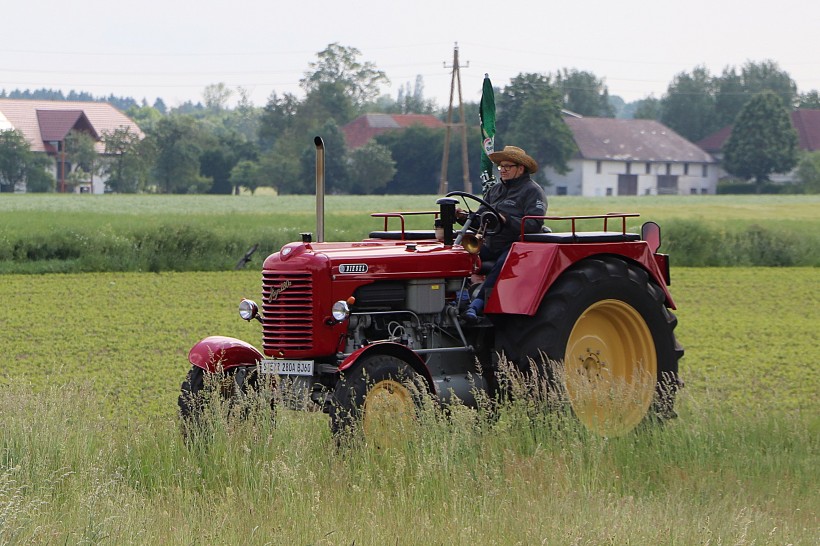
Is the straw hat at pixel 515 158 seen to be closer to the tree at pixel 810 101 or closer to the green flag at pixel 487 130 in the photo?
the green flag at pixel 487 130

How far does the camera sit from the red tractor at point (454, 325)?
743cm

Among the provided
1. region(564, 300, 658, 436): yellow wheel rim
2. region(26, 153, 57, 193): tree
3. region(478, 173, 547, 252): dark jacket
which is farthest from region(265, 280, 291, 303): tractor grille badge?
region(26, 153, 57, 193): tree

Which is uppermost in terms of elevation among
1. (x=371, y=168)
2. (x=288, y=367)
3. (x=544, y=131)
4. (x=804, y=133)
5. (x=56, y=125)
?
(x=56, y=125)

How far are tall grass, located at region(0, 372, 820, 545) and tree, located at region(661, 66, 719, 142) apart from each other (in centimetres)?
8753

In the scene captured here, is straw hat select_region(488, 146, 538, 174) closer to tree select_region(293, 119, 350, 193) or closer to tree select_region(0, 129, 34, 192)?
tree select_region(293, 119, 350, 193)

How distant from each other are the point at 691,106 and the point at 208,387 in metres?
90.6

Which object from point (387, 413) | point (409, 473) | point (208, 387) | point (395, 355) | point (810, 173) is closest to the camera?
point (409, 473)

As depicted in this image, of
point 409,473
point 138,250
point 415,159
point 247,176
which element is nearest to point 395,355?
point 409,473

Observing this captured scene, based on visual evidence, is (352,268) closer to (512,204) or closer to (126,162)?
(512,204)

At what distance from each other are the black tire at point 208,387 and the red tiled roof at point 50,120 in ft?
227

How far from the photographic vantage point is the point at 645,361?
8469mm

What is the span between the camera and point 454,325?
809 cm

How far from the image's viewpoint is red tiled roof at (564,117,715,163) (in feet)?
265

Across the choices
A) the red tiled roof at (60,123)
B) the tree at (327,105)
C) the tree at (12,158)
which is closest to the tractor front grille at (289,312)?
the tree at (12,158)
